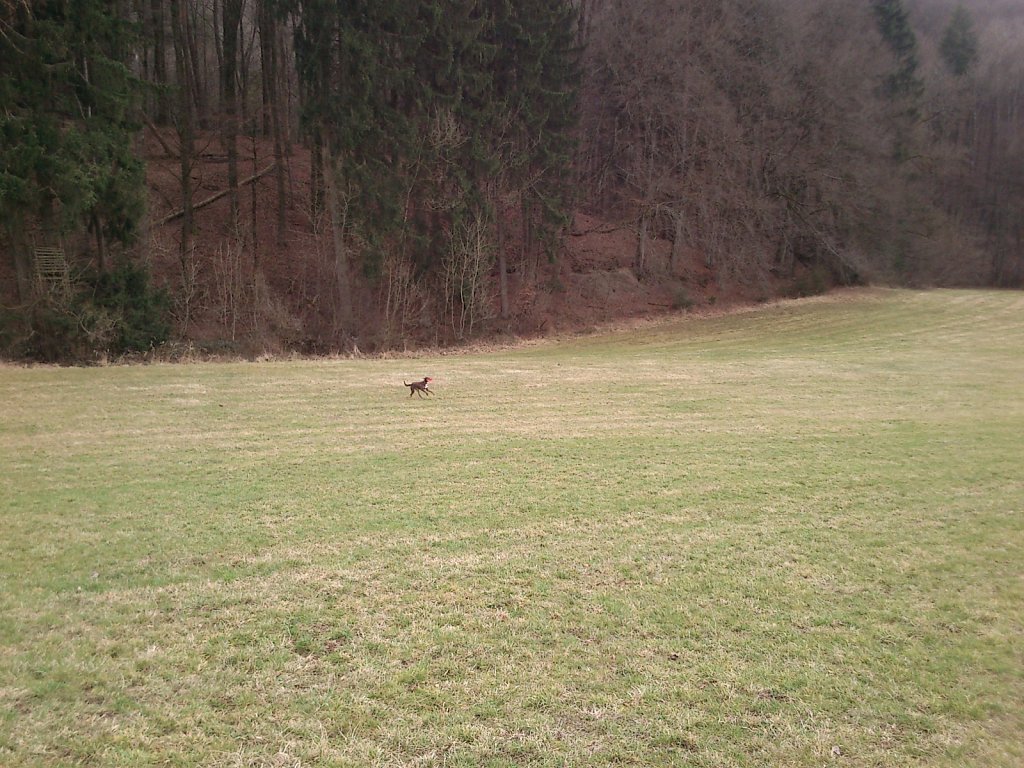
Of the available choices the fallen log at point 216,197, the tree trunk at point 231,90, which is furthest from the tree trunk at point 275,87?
the tree trunk at point 231,90

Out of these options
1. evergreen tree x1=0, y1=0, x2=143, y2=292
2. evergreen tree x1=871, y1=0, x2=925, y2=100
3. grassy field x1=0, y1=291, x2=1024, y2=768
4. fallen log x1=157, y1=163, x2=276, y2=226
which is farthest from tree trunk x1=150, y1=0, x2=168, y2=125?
evergreen tree x1=871, y1=0, x2=925, y2=100

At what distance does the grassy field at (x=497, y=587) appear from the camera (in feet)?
10.9

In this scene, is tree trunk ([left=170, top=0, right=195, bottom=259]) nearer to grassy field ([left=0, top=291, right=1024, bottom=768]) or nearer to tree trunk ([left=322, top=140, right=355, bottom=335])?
tree trunk ([left=322, top=140, right=355, bottom=335])

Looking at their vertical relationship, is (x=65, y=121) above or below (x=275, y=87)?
→ below

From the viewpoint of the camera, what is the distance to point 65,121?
51.7ft

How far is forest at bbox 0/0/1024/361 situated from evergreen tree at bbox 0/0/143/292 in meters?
0.06

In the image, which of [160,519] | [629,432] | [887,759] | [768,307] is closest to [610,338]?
[768,307]

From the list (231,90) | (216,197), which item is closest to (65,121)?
(216,197)

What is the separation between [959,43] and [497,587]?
2587 inches

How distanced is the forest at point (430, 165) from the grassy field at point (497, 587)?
7729 millimetres

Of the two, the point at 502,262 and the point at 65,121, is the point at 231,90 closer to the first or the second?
the point at 502,262

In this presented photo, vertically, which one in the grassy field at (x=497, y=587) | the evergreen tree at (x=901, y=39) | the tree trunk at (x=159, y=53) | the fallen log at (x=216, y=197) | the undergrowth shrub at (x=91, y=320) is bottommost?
the grassy field at (x=497, y=587)

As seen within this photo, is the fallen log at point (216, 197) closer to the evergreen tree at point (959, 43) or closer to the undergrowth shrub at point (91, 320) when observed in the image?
the undergrowth shrub at point (91, 320)

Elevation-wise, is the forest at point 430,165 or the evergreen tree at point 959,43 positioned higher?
the evergreen tree at point 959,43
